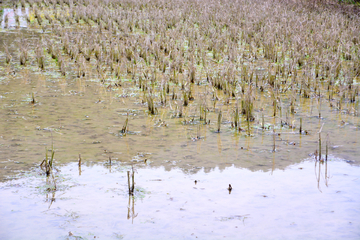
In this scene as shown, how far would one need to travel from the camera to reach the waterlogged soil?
120 inches

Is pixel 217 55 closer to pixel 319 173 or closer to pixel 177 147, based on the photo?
pixel 177 147

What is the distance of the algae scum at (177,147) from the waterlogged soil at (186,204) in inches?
0.5

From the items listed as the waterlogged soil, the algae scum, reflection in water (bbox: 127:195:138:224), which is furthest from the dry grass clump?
reflection in water (bbox: 127:195:138:224)

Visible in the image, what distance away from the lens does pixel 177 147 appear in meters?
5.14

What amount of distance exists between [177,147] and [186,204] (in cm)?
170

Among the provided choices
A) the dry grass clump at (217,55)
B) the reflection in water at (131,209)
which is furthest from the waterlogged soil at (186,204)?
the dry grass clump at (217,55)

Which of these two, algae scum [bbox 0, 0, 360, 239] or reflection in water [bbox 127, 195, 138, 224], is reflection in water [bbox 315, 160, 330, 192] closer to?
algae scum [bbox 0, 0, 360, 239]

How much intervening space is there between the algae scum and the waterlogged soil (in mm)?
13

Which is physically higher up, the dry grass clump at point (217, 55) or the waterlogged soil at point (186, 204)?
the dry grass clump at point (217, 55)

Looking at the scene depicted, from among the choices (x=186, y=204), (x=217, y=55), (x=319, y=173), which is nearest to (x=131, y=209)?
(x=186, y=204)

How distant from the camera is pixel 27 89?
8023mm

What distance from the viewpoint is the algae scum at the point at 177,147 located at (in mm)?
3217

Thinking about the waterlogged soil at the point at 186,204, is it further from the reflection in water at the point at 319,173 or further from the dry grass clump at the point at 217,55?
the dry grass clump at the point at 217,55

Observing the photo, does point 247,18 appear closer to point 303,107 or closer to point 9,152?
point 303,107
